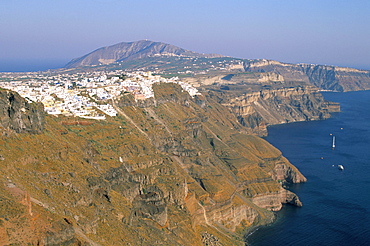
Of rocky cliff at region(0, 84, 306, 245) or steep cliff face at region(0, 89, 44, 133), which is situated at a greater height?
steep cliff face at region(0, 89, 44, 133)

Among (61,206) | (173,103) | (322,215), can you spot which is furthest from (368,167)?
(61,206)

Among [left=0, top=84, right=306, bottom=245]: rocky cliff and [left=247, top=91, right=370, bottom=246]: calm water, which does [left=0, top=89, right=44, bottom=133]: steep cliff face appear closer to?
[left=0, top=84, right=306, bottom=245]: rocky cliff

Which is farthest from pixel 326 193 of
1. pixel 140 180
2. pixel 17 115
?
pixel 17 115

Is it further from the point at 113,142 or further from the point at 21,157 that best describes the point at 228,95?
the point at 21,157

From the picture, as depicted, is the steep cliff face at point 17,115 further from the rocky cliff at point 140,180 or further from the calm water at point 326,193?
the calm water at point 326,193

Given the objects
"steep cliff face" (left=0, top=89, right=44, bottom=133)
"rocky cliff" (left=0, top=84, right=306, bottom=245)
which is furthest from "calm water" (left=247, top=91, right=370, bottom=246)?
"steep cliff face" (left=0, top=89, right=44, bottom=133)

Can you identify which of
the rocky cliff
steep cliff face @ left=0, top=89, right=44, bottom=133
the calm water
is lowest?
the calm water
